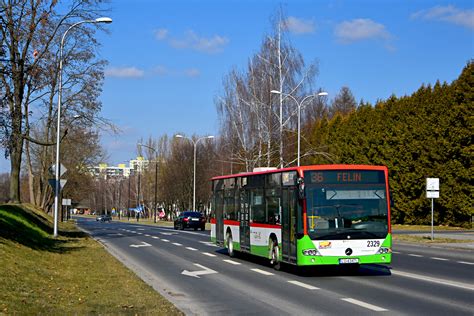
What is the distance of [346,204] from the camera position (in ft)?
56.3

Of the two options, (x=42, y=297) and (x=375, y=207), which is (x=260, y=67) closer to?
(x=375, y=207)

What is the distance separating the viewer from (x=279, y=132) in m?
51.9

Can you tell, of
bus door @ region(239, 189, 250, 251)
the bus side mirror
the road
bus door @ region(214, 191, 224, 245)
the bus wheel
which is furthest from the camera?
bus door @ region(214, 191, 224, 245)

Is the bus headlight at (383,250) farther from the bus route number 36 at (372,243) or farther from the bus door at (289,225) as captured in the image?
the bus door at (289,225)

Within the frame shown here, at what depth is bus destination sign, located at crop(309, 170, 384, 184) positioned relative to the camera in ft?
57.3

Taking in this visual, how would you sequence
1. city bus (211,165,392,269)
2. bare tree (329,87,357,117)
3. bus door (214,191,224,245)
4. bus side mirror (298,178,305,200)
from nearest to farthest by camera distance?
city bus (211,165,392,269)
bus side mirror (298,178,305,200)
bus door (214,191,224,245)
bare tree (329,87,357,117)

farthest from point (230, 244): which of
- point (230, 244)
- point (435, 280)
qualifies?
point (435, 280)

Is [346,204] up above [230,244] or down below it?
above

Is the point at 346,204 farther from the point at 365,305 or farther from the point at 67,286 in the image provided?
the point at 67,286

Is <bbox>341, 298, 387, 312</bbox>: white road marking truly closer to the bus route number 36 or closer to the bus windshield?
the bus windshield

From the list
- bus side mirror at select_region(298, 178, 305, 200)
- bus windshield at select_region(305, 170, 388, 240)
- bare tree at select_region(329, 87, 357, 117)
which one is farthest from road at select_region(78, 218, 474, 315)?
bare tree at select_region(329, 87, 357, 117)

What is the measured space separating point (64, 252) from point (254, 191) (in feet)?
23.8

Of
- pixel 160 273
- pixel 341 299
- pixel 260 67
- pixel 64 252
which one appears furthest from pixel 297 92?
pixel 341 299

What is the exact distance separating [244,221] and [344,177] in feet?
18.5
